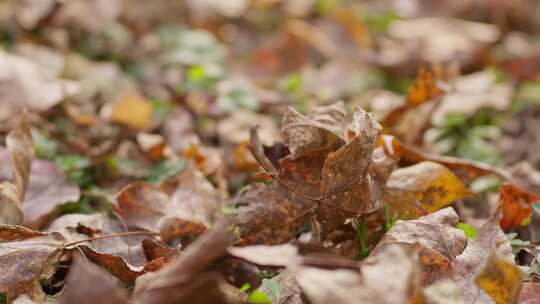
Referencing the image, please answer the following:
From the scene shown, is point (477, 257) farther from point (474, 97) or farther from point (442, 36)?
point (442, 36)

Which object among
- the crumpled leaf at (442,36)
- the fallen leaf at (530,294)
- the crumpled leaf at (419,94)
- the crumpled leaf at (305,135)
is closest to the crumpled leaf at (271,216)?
the crumpled leaf at (305,135)

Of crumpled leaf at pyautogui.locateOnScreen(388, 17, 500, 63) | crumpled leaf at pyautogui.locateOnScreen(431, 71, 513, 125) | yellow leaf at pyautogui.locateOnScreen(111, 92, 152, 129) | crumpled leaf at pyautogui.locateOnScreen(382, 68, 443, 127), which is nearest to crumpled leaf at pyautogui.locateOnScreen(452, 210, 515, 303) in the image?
crumpled leaf at pyautogui.locateOnScreen(382, 68, 443, 127)

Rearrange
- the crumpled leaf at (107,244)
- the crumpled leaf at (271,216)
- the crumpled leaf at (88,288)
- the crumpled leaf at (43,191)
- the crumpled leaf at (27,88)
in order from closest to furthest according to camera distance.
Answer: the crumpled leaf at (88,288) < the crumpled leaf at (107,244) < the crumpled leaf at (271,216) < the crumpled leaf at (43,191) < the crumpled leaf at (27,88)

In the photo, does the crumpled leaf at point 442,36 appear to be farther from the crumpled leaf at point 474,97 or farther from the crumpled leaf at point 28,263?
the crumpled leaf at point 28,263

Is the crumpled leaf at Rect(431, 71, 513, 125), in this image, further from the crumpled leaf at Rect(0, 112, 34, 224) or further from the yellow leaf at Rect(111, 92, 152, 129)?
the crumpled leaf at Rect(0, 112, 34, 224)

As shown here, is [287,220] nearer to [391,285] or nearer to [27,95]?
[391,285]

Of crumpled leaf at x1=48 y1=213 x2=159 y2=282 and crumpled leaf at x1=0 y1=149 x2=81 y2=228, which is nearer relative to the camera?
crumpled leaf at x1=48 y1=213 x2=159 y2=282

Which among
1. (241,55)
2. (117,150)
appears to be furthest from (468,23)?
(117,150)
